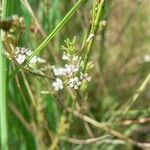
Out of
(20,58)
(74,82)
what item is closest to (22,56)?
(20,58)

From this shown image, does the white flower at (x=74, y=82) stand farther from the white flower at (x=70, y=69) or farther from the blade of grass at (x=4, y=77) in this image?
the blade of grass at (x=4, y=77)

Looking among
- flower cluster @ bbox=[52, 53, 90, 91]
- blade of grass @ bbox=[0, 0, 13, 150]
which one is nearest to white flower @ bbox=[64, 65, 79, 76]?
flower cluster @ bbox=[52, 53, 90, 91]

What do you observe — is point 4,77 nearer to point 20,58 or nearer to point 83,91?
point 20,58

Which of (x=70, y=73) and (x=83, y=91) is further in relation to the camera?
(x=83, y=91)

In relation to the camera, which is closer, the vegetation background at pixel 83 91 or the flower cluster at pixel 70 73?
the flower cluster at pixel 70 73

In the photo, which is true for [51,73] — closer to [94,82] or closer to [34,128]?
[34,128]

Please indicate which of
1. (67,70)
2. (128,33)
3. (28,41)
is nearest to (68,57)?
(67,70)

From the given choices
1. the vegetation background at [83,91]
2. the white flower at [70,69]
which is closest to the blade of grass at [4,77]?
the vegetation background at [83,91]

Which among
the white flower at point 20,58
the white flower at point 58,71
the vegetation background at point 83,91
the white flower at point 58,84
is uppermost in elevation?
the vegetation background at point 83,91
